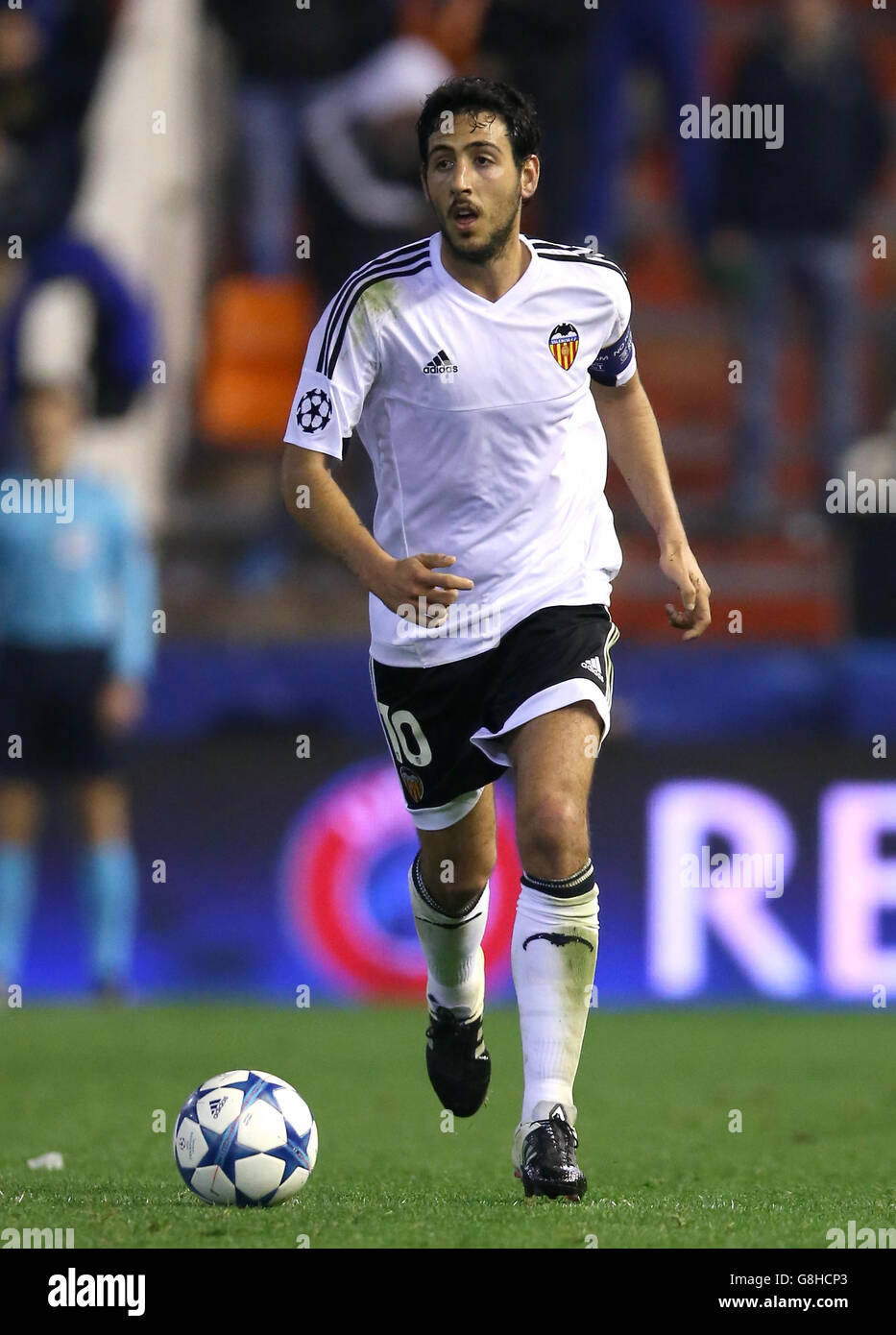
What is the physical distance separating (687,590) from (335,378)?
89 cm

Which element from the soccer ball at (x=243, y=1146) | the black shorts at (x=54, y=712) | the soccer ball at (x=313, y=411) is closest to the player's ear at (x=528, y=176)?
the soccer ball at (x=313, y=411)

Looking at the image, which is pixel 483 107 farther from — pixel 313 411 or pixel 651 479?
pixel 651 479

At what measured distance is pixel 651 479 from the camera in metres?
5.18

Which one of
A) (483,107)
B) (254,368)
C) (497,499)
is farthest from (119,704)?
(483,107)

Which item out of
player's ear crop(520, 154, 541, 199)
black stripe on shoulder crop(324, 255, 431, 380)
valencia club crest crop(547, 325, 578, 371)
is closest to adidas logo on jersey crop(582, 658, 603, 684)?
valencia club crest crop(547, 325, 578, 371)

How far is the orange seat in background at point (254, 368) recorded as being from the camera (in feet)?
39.0

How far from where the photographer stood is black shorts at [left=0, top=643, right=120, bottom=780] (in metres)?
10.3

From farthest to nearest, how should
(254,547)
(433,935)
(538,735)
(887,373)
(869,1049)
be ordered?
(887,373)
(254,547)
(869,1049)
(433,935)
(538,735)

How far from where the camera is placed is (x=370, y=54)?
11852 millimetres

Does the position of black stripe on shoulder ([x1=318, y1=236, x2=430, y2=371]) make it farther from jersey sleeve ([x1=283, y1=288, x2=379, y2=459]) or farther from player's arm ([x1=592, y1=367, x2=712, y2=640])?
player's arm ([x1=592, y1=367, x2=712, y2=640])

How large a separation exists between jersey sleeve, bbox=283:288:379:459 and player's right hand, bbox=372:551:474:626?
1.22 ft

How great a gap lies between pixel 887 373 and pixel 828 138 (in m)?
1.71
